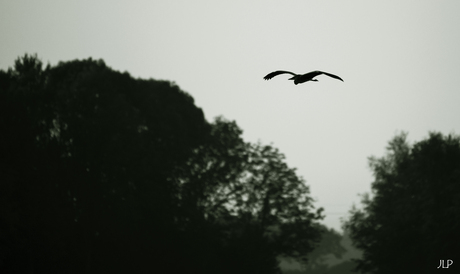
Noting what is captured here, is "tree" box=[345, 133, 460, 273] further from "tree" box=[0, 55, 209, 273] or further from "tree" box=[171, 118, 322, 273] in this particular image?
"tree" box=[0, 55, 209, 273]

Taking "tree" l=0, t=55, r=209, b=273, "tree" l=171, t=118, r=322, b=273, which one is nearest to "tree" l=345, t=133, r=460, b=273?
"tree" l=171, t=118, r=322, b=273

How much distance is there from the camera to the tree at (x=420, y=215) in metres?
40.4

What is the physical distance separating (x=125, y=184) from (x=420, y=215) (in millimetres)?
23832

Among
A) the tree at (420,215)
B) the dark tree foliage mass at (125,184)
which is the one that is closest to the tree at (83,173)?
the dark tree foliage mass at (125,184)

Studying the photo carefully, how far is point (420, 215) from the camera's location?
44.0m

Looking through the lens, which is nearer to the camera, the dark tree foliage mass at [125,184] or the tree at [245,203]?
the dark tree foliage mass at [125,184]

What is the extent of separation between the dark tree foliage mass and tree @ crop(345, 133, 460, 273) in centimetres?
621

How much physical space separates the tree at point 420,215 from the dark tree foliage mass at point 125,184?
6.21 m

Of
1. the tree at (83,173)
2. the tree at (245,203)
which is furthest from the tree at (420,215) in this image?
the tree at (83,173)

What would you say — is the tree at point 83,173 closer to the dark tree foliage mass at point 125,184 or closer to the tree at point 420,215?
the dark tree foliage mass at point 125,184

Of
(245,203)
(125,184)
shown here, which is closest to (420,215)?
(245,203)

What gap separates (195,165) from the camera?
4706 centimetres

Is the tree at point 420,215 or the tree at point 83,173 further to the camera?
the tree at point 420,215

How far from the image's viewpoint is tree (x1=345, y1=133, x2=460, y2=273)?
40406 millimetres
